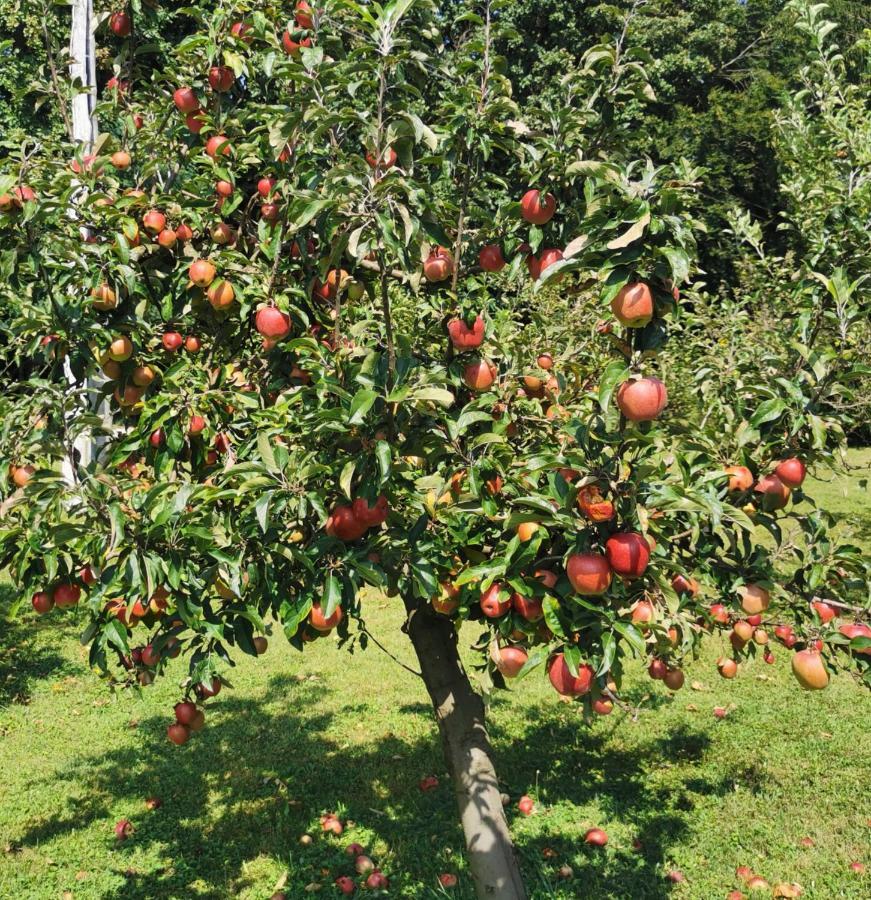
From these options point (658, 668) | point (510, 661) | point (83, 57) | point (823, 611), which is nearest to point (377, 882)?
point (658, 668)

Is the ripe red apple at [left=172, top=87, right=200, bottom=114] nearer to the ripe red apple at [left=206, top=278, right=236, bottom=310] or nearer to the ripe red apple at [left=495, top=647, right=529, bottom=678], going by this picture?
the ripe red apple at [left=206, top=278, right=236, bottom=310]

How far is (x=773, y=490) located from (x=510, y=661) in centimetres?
79

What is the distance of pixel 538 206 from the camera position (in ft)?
6.91

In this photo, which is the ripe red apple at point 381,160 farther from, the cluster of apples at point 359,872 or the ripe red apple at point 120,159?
the cluster of apples at point 359,872

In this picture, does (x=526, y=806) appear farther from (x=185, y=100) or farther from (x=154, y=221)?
(x=185, y=100)

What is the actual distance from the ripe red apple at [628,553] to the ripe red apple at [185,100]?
221 cm

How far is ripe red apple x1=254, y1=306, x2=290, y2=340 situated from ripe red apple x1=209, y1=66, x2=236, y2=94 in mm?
950

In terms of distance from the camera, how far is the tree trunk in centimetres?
284

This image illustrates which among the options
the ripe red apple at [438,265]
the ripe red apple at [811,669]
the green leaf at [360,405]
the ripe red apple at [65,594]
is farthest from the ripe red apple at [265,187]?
the ripe red apple at [811,669]

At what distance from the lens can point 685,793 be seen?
413cm

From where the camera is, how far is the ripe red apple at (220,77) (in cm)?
284

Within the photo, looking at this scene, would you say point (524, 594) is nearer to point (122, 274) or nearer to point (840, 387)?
point (840, 387)

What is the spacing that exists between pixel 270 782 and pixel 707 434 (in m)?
3.15

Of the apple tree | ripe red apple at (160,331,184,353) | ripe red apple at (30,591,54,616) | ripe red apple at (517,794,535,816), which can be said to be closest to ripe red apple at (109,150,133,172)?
the apple tree
